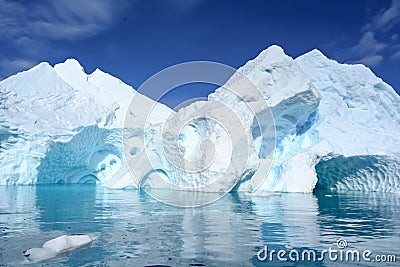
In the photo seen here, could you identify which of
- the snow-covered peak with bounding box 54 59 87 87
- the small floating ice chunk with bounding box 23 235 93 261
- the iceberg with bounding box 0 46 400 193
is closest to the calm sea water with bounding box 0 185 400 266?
the small floating ice chunk with bounding box 23 235 93 261

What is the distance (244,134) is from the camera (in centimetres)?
2358

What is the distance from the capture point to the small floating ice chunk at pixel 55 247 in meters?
5.79

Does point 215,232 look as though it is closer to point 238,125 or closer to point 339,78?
point 238,125

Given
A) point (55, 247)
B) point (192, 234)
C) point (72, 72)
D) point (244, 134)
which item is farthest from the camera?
point (72, 72)

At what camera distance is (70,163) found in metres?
33.2

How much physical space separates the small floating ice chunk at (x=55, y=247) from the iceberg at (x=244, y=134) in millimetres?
15947

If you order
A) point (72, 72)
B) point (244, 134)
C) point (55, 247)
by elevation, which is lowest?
point (55, 247)

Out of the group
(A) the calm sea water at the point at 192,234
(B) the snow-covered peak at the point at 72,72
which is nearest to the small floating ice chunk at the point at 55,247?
(A) the calm sea water at the point at 192,234

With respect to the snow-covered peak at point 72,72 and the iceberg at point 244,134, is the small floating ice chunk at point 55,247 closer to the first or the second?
the iceberg at point 244,134

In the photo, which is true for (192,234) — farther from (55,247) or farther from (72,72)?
(72,72)

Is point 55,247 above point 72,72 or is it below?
below

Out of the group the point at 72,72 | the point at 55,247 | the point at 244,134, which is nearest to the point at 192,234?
the point at 55,247

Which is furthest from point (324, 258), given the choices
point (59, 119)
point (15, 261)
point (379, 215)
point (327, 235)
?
point (59, 119)

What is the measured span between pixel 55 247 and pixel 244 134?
60.1 feet
